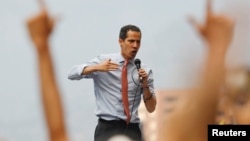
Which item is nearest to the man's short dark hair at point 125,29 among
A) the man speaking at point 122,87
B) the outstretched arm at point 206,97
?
the man speaking at point 122,87

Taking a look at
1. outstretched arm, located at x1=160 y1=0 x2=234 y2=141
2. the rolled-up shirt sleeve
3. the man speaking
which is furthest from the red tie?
outstretched arm, located at x1=160 y1=0 x2=234 y2=141

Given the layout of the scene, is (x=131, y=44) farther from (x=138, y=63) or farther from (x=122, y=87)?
(x=122, y=87)

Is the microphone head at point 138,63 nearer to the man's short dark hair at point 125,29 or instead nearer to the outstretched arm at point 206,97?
the man's short dark hair at point 125,29

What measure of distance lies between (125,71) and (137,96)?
13 centimetres

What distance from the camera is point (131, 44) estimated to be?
299 centimetres

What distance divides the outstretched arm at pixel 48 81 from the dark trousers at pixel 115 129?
217 millimetres

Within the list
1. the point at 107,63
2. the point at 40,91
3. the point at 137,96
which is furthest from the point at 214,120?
the point at 40,91

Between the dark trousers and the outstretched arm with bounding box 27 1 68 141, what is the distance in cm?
22

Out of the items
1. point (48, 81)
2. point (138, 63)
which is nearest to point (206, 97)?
point (138, 63)

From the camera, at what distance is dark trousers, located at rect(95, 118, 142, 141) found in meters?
3.08

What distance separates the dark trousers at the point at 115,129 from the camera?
121 inches

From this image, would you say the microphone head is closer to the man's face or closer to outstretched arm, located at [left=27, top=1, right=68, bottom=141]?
the man's face

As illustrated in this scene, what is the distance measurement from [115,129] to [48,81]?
384 millimetres

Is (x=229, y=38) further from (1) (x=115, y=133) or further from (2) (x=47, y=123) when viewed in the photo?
(2) (x=47, y=123)
